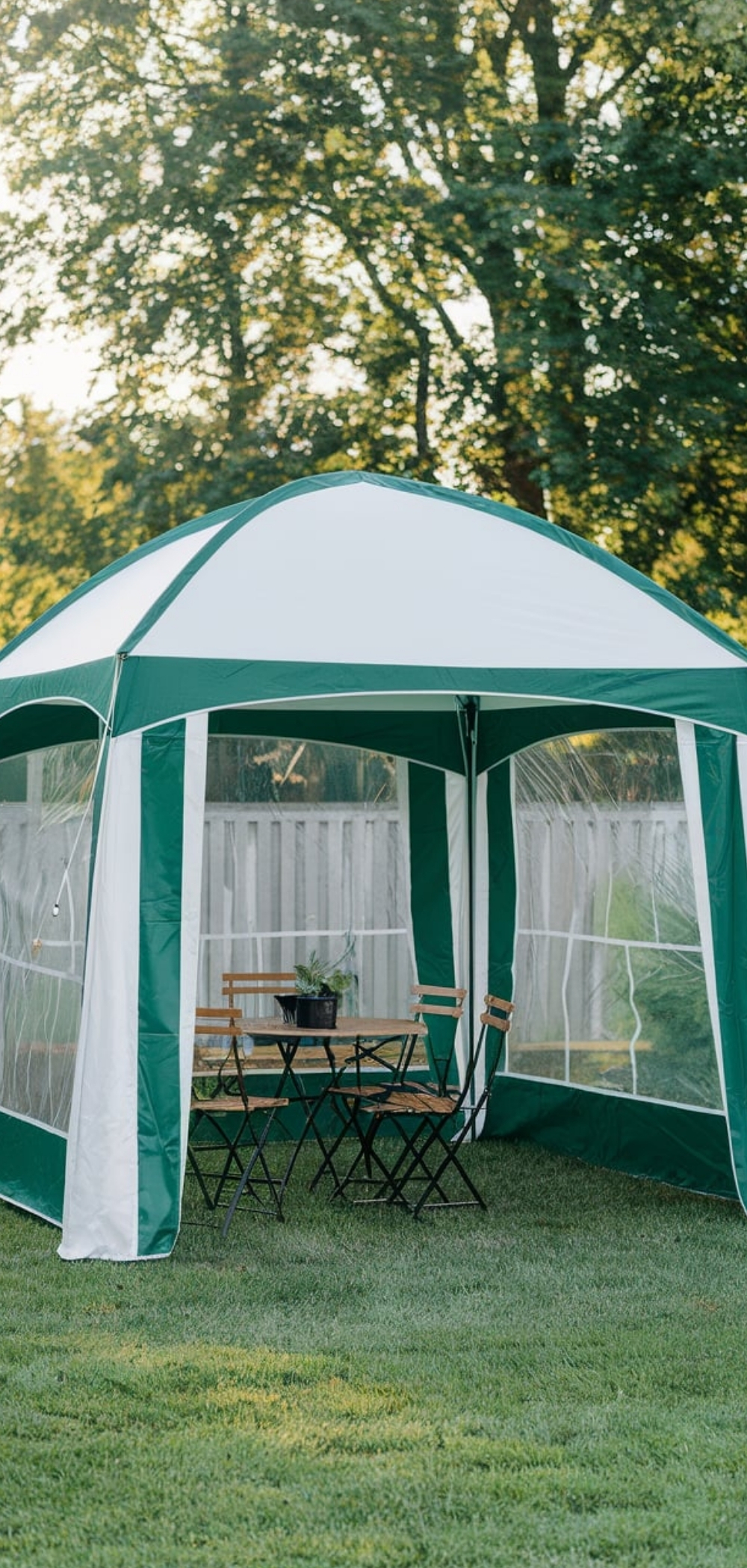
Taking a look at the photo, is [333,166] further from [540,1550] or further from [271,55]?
[540,1550]

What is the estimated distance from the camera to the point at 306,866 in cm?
905


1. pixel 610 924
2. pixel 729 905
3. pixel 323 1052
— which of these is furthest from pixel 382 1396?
pixel 323 1052

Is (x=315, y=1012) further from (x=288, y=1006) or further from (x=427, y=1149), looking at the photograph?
(x=427, y=1149)

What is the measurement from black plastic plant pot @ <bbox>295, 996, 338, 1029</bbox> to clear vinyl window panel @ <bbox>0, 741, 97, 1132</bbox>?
99 centimetres

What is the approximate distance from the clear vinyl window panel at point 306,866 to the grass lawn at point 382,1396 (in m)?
2.32

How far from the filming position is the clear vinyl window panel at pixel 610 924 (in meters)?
7.49

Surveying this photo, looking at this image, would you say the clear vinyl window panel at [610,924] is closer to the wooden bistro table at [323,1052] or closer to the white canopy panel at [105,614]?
the wooden bistro table at [323,1052]

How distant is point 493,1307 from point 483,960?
3.32 metres

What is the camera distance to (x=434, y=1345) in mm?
5062

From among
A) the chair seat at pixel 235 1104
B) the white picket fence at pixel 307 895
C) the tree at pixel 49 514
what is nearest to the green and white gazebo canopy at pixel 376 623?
the chair seat at pixel 235 1104

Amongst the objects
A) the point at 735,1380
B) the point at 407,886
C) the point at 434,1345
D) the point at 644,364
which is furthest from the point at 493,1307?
the point at 644,364

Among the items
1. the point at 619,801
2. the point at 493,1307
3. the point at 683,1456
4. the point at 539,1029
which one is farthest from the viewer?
the point at 539,1029

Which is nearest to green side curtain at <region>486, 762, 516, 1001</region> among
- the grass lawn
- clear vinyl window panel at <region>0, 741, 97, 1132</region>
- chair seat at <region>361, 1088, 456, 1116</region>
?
chair seat at <region>361, 1088, 456, 1116</region>

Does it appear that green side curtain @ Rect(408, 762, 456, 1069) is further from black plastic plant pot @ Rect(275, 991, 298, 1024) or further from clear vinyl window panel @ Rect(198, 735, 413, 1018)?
black plastic plant pot @ Rect(275, 991, 298, 1024)
